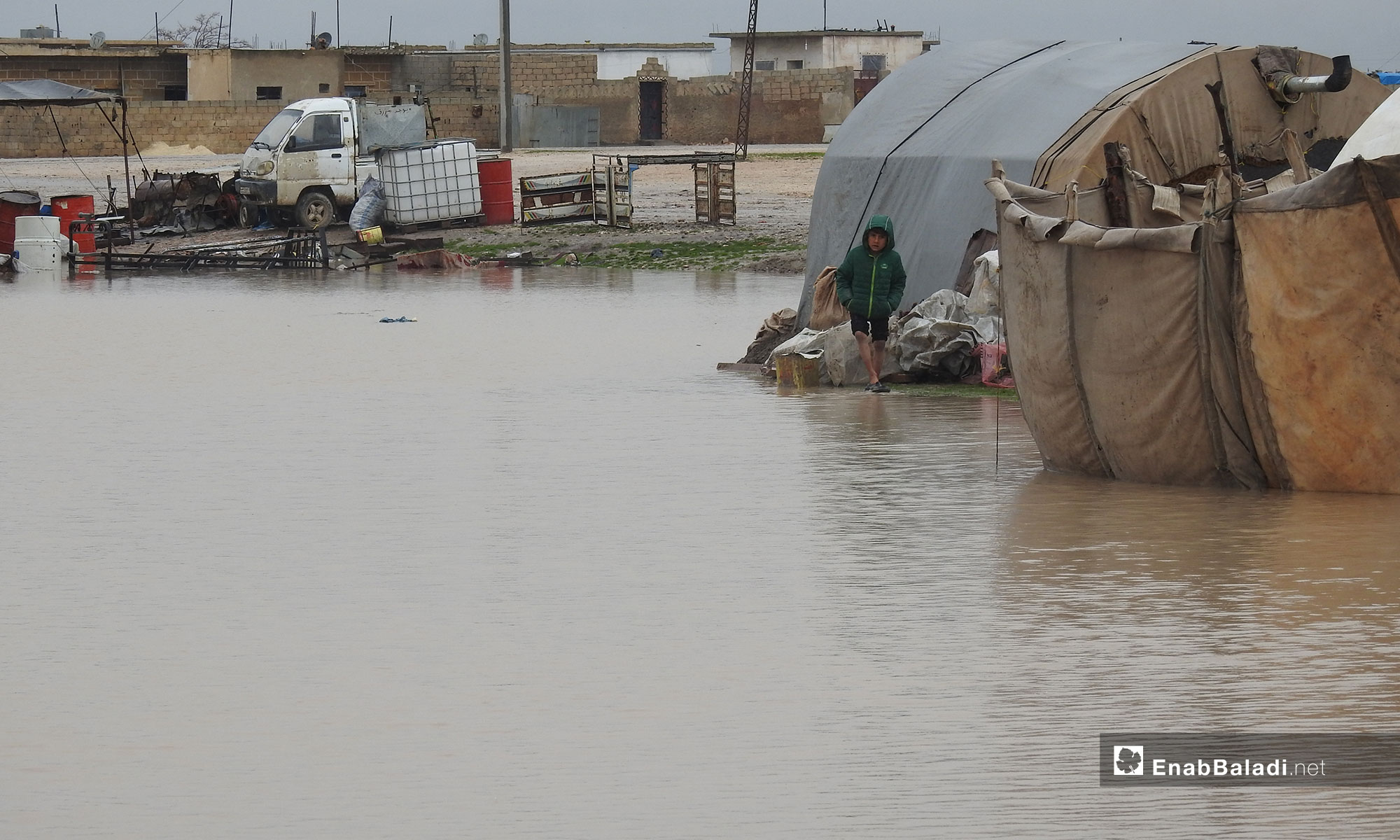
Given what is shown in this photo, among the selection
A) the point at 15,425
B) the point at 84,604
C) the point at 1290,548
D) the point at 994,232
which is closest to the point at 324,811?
the point at 84,604

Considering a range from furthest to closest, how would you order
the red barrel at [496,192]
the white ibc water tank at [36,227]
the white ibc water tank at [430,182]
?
1. the red barrel at [496,192]
2. the white ibc water tank at [430,182]
3. the white ibc water tank at [36,227]

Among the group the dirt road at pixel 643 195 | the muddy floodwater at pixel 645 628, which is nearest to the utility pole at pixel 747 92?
the dirt road at pixel 643 195

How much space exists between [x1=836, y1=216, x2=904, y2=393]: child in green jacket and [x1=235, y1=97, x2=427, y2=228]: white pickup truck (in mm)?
16845

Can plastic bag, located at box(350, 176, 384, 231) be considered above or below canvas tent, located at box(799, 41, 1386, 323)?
below

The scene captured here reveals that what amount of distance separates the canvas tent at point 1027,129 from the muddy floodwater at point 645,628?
2.83m

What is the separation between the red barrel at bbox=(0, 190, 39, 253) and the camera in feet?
89.5

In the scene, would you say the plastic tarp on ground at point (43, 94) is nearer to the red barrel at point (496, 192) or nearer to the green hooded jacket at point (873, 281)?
the red barrel at point (496, 192)

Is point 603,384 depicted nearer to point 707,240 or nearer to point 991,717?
point 991,717

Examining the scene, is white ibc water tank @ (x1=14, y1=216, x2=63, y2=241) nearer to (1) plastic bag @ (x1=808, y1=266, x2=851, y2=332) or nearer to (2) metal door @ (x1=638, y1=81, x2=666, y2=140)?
(1) plastic bag @ (x1=808, y1=266, x2=851, y2=332)

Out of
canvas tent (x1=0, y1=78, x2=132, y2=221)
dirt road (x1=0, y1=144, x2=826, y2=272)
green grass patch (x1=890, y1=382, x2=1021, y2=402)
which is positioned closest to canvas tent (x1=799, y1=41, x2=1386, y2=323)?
green grass patch (x1=890, y1=382, x2=1021, y2=402)

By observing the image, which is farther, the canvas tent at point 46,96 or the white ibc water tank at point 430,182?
the white ibc water tank at point 430,182

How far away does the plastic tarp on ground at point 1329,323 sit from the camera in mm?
7871

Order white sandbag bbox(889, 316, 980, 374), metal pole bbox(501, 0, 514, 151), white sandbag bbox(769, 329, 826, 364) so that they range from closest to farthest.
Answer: white sandbag bbox(889, 316, 980, 374)
white sandbag bbox(769, 329, 826, 364)
metal pole bbox(501, 0, 514, 151)

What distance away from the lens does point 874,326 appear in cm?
1300
